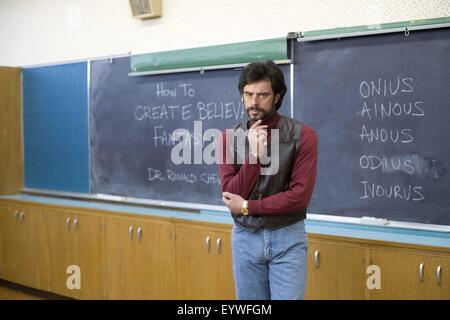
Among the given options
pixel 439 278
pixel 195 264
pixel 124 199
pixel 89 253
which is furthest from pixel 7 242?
pixel 439 278

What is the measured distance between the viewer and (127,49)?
411 centimetres

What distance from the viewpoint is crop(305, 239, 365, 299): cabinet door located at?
2736 mm

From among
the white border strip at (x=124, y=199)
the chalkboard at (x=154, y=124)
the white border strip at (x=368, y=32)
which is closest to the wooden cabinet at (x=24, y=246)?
the white border strip at (x=124, y=199)

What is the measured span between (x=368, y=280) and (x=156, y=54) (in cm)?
215

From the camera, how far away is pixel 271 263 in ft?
6.65

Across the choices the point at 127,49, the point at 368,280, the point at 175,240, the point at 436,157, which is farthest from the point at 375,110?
the point at 127,49

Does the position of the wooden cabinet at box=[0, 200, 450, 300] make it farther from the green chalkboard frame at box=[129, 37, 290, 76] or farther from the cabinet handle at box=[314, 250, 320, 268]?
the green chalkboard frame at box=[129, 37, 290, 76]

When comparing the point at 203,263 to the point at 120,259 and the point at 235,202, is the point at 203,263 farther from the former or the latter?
the point at 235,202

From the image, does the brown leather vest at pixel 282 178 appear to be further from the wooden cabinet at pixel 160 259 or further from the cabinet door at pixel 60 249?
the cabinet door at pixel 60 249

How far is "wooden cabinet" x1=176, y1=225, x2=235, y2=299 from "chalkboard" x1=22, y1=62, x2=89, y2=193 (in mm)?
1362

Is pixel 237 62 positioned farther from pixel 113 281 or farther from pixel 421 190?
pixel 113 281

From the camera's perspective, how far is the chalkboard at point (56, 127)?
4434mm

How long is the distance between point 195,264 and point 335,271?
945 mm

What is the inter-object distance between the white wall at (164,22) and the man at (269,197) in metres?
1.15
